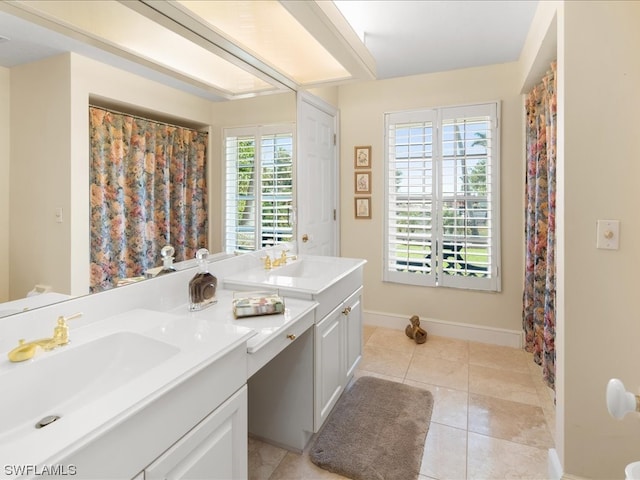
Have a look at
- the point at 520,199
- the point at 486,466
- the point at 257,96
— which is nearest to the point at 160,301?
the point at 257,96

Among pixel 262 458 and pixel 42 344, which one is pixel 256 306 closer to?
pixel 42 344

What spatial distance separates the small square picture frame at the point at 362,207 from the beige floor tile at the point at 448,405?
65.7 inches

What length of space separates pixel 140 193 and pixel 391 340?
256 centimetres

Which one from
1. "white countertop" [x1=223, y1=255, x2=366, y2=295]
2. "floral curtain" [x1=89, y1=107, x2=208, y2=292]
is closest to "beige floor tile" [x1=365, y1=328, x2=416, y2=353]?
"white countertop" [x1=223, y1=255, x2=366, y2=295]

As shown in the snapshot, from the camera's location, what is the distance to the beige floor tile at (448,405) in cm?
205

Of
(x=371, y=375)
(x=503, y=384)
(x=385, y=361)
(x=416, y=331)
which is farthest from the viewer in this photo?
(x=416, y=331)

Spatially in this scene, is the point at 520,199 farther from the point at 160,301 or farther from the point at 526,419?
the point at 160,301

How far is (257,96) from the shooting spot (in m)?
2.18

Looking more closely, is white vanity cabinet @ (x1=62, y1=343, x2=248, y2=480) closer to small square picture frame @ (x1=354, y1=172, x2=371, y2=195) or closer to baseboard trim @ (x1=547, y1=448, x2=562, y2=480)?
baseboard trim @ (x1=547, y1=448, x2=562, y2=480)

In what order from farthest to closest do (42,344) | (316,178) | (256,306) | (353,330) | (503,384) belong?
(316,178) < (503,384) < (353,330) < (256,306) < (42,344)

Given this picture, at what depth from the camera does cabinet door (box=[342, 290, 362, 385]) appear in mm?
2212

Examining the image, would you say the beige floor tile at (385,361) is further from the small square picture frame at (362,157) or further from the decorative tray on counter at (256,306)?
the small square picture frame at (362,157)

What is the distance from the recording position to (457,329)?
10.8ft

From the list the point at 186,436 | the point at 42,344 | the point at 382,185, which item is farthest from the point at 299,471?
the point at 382,185
